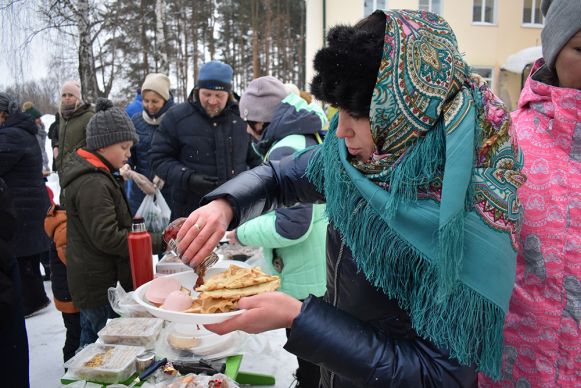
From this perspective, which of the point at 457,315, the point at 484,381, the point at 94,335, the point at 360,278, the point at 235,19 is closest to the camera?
the point at 457,315

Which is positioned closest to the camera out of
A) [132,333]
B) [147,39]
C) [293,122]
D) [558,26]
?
[558,26]

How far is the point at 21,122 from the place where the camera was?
3980 millimetres

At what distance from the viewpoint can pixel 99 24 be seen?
7.72 m

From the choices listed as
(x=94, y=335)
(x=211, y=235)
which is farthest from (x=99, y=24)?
(x=211, y=235)

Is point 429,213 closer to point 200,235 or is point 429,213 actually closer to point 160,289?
point 200,235

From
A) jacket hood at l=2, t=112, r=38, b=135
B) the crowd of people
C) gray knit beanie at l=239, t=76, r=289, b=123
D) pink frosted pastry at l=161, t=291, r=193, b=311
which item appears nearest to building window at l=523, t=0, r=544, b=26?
gray knit beanie at l=239, t=76, r=289, b=123

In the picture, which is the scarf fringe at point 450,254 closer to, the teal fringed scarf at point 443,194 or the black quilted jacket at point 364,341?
the teal fringed scarf at point 443,194

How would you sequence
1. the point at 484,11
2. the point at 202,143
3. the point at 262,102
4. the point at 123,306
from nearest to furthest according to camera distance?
the point at 123,306 → the point at 262,102 → the point at 202,143 → the point at 484,11

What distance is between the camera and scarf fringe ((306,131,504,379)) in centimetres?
94

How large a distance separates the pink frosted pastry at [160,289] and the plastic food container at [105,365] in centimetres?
54

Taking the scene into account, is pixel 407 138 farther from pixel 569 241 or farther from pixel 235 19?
pixel 235 19

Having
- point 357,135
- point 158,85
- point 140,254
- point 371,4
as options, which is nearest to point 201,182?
point 158,85

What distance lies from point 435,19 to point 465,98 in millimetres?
230

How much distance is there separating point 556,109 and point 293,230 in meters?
1.44
